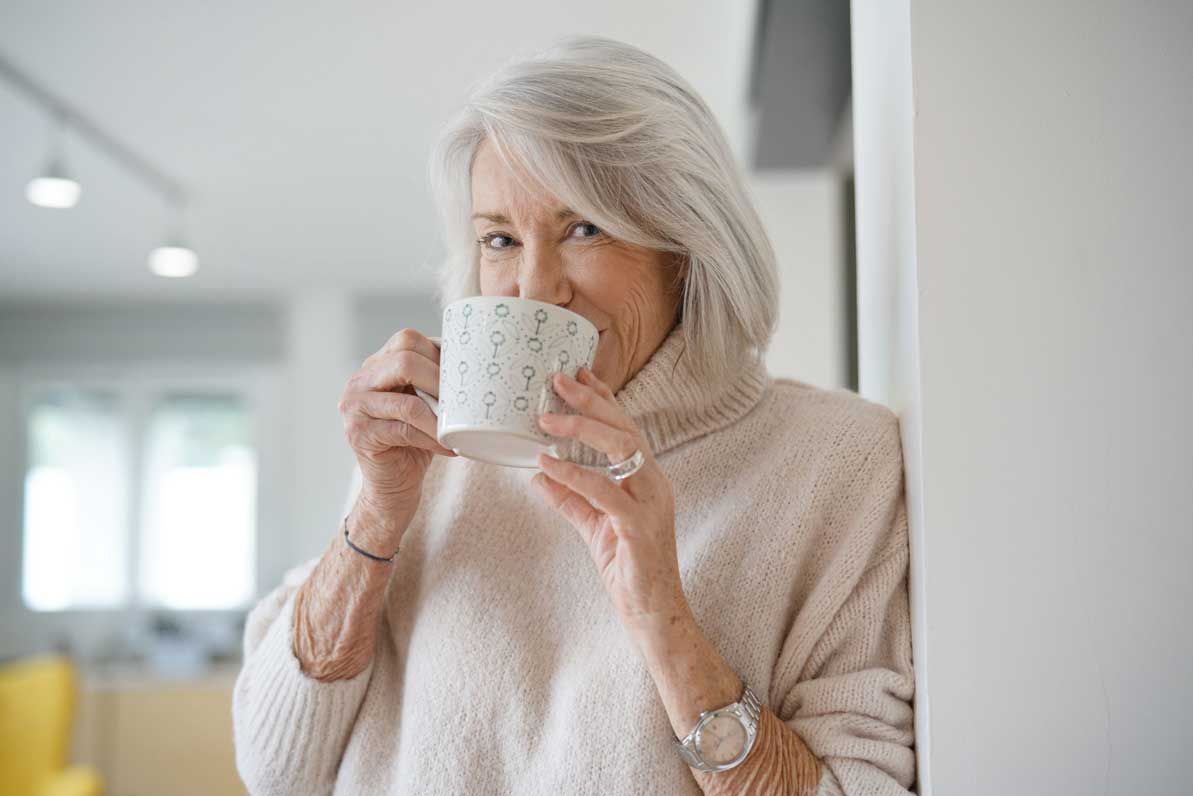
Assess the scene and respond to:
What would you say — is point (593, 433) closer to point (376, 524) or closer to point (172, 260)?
point (376, 524)

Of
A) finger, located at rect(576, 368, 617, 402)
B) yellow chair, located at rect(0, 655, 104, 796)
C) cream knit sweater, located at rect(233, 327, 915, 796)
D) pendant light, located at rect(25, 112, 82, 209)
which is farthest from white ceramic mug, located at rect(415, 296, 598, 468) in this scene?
yellow chair, located at rect(0, 655, 104, 796)

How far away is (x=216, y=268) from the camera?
5.89 m

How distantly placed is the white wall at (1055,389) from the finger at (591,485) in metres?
0.20

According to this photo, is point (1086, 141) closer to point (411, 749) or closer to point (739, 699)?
point (739, 699)

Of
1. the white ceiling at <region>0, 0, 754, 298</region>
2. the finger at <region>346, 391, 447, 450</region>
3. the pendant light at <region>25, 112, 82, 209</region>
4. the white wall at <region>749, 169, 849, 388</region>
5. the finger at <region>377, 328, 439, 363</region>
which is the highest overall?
the white ceiling at <region>0, 0, 754, 298</region>

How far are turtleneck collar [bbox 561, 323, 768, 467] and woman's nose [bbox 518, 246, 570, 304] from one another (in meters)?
0.12

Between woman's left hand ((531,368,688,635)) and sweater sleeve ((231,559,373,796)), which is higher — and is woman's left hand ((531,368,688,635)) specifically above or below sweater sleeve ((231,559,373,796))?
above

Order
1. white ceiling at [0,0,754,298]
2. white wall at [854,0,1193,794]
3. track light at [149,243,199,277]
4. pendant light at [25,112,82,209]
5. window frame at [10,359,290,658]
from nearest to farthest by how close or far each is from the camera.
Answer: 1. white wall at [854,0,1193,794]
2. white ceiling at [0,0,754,298]
3. pendant light at [25,112,82,209]
4. track light at [149,243,199,277]
5. window frame at [10,359,290,658]

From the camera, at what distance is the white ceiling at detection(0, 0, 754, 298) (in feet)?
9.15

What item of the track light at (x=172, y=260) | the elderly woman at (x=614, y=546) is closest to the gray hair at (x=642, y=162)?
the elderly woman at (x=614, y=546)

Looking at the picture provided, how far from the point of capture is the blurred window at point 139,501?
653 cm

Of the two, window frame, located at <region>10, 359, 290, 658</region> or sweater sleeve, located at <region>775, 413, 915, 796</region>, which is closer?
sweater sleeve, located at <region>775, 413, 915, 796</region>

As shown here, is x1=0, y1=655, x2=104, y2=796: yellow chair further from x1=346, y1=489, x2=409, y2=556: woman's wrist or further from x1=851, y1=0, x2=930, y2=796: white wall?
x1=851, y1=0, x2=930, y2=796: white wall

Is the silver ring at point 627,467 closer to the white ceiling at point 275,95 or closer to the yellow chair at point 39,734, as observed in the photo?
the white ceiling at point 275,95
